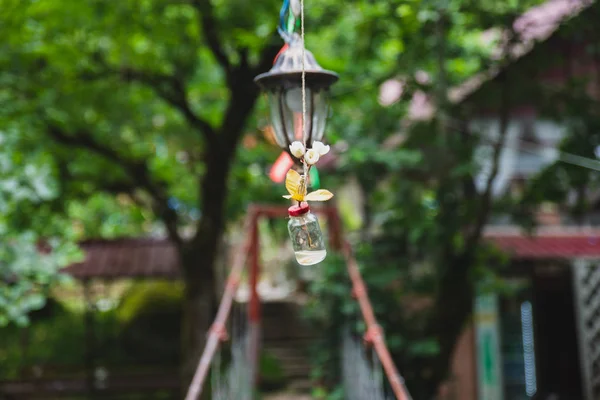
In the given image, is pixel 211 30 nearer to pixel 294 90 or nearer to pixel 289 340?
pixel 294 90

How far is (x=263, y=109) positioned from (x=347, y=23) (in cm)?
143

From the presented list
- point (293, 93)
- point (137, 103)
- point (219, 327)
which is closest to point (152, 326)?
point (137, 103)

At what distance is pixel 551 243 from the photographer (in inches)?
266

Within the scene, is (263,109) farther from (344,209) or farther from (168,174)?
(344,209)

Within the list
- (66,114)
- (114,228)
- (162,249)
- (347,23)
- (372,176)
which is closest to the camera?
(372,176)

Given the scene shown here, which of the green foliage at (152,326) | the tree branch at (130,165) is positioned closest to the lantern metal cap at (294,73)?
the tree branch at (130,165)

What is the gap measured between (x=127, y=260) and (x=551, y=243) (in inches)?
225

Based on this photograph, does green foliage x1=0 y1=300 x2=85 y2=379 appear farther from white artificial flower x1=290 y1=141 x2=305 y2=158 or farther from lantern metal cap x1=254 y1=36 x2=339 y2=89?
white artificial flower x1=290 y1=141 x2=305 y2=158

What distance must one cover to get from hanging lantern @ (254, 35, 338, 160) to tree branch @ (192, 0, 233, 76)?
2930 millimetres

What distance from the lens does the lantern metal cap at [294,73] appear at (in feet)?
6.72

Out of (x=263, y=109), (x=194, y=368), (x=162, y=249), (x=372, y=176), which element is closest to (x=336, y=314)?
(x=372, y=176)

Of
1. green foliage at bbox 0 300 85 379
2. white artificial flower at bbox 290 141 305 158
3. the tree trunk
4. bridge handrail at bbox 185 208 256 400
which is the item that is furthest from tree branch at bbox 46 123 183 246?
white artificial flower at bbox 290 141 305 158

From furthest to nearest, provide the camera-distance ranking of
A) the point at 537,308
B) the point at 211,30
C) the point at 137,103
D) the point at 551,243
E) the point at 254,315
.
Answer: the point at 537,308 → the point at 551,243 → the point at 137,103 → the point at 254,315 → the point at 211,30

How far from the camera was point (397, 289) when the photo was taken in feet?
17.3
